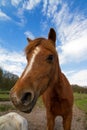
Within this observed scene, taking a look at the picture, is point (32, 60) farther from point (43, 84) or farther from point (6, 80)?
point (6, 80)

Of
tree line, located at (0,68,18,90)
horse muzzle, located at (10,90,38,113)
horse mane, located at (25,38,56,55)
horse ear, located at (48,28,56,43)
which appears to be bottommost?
horse muzzle, located at (10,90,38,113)

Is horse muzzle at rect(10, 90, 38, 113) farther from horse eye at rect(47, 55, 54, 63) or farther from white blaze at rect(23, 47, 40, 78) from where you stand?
horse eye at rect(47, 55, 54, 63)

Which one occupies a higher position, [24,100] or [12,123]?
[24,100]

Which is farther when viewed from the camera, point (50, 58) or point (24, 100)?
point (50, 58)

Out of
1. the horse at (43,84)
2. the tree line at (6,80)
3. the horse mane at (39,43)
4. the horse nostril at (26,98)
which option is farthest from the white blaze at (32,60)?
the tree line at (6,80)

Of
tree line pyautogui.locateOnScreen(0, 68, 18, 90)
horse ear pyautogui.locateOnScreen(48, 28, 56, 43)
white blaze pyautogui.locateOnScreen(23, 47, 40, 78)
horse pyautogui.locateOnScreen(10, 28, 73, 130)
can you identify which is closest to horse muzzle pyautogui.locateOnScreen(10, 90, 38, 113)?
horse pyautogui.locateOnScreen(10, 28, 73, 130)

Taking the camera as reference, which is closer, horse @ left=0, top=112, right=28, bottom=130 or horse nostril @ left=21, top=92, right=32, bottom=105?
horse nostril @ left=21, top=92, right=32, bottom=105

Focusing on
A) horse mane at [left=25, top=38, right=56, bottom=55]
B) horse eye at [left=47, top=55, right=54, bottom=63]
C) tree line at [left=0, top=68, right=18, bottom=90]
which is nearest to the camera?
horse eye at [left=47, top=55, right=54, bottom=63]

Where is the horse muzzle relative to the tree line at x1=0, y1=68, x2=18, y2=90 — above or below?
below

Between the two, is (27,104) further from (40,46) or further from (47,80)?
(40,46)

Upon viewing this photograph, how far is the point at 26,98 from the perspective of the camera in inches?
114

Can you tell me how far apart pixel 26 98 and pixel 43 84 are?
1.50 ft

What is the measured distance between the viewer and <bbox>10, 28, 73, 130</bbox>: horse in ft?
9.50

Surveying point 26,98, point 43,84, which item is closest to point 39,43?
point 43,84
